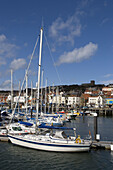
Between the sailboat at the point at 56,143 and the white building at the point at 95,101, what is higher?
the white building at the point at 95,101

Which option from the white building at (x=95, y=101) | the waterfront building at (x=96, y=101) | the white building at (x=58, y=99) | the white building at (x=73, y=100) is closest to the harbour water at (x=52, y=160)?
the white building at (x=58, y=99)

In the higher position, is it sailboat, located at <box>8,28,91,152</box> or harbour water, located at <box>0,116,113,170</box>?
sailboat, located at <box>8,28,91,152</box>

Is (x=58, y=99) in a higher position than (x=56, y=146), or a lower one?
higher

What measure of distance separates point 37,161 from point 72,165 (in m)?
3.45

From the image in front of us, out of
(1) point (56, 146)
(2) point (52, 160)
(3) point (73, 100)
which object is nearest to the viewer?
(2) point (52, 160)

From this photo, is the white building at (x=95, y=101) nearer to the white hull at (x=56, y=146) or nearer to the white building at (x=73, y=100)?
the white building at (x=73, y=100)

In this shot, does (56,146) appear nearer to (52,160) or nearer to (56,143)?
A: (56,143)

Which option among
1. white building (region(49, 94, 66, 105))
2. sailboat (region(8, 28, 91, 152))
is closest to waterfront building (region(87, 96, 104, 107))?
white building (region(49, 94, 66, 105))

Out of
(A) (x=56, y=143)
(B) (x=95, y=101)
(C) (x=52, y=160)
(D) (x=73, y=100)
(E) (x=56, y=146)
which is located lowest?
(C) (x=52, y=160)

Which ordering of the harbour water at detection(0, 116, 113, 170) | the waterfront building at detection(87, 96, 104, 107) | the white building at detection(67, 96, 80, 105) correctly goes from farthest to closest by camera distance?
the white building at detection(67, 96, 80, 105)
the waterfront building at detection(87, 96, 104, 107)
the harbour water at detection(0, 116, 113, 170)

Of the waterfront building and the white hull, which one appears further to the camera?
the waterfront building

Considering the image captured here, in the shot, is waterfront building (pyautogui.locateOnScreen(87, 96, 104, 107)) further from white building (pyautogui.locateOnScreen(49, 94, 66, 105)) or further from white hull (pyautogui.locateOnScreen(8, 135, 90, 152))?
white hull (pyautogui.locateOnScreen(8, 135, 90, 152))

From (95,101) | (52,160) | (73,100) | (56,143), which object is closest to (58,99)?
(73,100)

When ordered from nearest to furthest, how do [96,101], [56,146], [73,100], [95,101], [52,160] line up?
[52,160]
[56,146]
[96,101]
[95,101]
[73,100]
